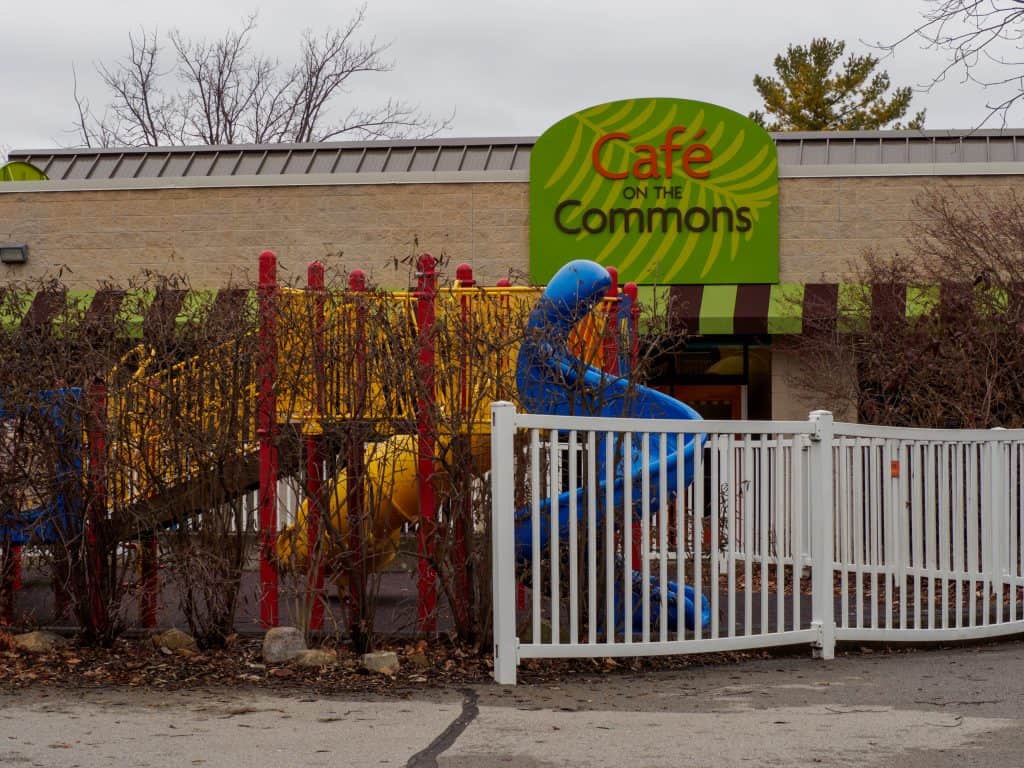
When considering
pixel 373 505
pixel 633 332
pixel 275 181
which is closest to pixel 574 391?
pixel 633 332

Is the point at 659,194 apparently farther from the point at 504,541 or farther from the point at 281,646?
the point at 281,646

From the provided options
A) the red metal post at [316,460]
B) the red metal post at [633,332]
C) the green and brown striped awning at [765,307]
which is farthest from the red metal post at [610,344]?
the green and brown striped awning at [765,307]

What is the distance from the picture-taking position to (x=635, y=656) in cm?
841

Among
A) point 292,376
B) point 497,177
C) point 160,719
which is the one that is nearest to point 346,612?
point 292,376

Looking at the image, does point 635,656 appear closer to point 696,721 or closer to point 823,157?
point 696,721

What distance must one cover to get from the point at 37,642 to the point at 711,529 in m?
3.94

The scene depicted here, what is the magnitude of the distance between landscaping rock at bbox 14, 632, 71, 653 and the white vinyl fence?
271cm

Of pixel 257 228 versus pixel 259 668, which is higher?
pixel 257 228

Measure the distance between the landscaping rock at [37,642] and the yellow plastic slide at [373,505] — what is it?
1403 mm

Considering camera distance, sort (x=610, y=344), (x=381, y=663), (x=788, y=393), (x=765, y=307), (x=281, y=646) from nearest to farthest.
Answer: (x=381, y=663)
(x=281, y=646)
(x=610, y=344)
(x=765, y=307)
(x=788, y=393)

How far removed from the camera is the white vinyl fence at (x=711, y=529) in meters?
8.06

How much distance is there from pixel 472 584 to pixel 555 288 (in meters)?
1.83

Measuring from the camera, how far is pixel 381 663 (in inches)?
317

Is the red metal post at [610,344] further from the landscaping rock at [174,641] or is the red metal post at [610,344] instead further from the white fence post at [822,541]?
the landscaping rock at [174,641]
